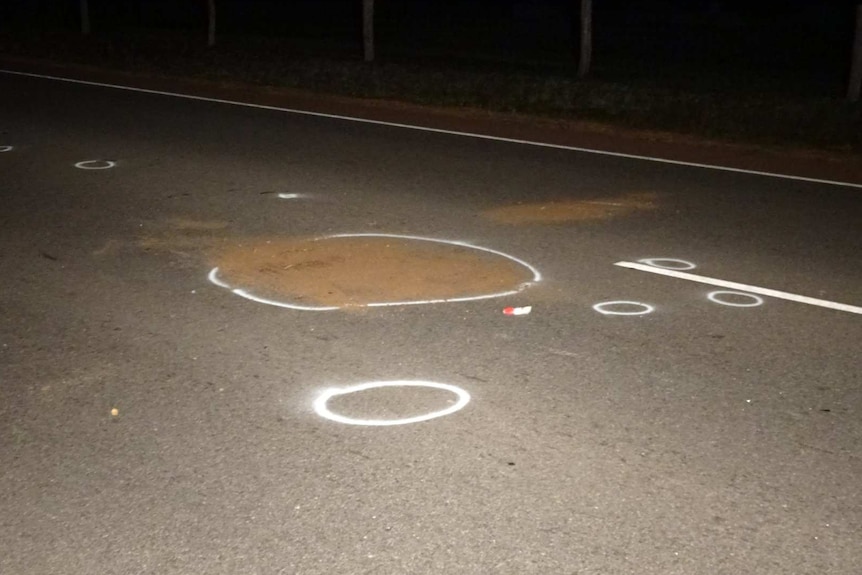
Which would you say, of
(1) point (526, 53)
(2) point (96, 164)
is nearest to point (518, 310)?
(2) point (96, 164)

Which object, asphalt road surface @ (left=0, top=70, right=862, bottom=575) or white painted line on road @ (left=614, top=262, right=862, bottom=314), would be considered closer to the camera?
asphalt road surface @ (left=0, top=70, right=862, bottom=575)

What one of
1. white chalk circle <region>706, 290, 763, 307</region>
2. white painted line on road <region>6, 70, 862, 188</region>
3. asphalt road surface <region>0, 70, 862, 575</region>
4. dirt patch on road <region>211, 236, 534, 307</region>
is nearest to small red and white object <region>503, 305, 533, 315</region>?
asphalt road surface <region>0, 70, 862, 575</region>

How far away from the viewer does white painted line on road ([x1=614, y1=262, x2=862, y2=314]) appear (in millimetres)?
7082

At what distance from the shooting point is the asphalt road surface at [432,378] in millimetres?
4348

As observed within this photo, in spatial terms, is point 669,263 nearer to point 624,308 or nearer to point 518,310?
point 624,308

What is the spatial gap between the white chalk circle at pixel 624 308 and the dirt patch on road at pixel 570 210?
7.15 feet

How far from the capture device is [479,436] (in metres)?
5.19

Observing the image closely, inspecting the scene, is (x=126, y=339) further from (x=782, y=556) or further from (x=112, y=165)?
(x=112, y=165)

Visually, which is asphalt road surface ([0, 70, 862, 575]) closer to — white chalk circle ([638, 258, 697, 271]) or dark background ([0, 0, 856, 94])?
white chalk circle ([638, 258, 697, 271])

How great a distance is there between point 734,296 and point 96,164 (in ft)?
22.7

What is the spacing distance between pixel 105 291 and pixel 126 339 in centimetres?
100

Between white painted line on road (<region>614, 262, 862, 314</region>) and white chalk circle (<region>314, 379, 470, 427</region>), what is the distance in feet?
8.27

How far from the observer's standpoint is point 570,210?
380 inches

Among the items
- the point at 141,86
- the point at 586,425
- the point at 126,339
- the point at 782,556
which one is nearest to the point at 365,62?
the point at 141,86
